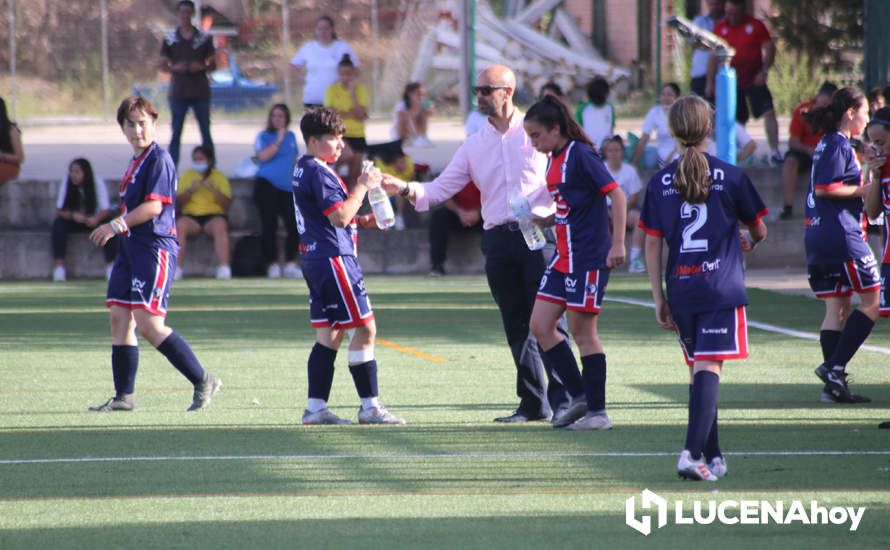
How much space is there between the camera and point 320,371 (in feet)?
29.0

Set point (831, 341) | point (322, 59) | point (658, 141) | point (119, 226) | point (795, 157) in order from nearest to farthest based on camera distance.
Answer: point (119, 226) → point (831, 341) → point (795, 157) → point (322, 59) → point (658, 141)

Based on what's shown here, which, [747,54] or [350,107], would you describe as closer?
[350,107]

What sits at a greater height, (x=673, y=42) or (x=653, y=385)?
(x=673, y=42)

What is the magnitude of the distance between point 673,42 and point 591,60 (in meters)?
2.06

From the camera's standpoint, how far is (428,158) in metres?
23.8

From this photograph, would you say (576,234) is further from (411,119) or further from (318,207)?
(411,119)

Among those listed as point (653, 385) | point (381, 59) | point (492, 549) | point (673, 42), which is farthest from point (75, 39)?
point (492, 549)

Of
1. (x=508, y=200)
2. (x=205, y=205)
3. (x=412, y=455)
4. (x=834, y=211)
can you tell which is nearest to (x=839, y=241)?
(x=834, y=211)

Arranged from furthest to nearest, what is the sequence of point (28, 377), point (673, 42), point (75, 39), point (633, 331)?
1. point (673, 42)
2. point (75, 39)
3. point (633, 331)
4. point (28, 377)

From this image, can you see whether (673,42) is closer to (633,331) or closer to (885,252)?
(633,331)

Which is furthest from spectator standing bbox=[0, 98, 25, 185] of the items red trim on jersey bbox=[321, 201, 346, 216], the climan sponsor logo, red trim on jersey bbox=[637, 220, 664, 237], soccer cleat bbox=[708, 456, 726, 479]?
the climan sponsor logo

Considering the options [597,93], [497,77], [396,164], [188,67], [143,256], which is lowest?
[143,256]

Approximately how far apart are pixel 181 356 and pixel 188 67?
36.6ft

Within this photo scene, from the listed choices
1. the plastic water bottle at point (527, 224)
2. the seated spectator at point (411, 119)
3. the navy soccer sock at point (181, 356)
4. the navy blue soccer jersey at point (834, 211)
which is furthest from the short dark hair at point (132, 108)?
the seated spectator at point (411, 119)
